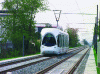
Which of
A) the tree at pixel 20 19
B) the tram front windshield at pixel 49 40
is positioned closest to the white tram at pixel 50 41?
the tram front windshield at pixel 49 40

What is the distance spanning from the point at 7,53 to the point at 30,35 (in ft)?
38.0

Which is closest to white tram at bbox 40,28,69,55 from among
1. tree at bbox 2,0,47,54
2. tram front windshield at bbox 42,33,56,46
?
tram front windshield at bbox 42,33,56,46

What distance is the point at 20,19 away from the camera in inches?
1617

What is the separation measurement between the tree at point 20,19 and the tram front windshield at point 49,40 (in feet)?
37.2

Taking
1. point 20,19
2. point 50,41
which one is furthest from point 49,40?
point 20,19

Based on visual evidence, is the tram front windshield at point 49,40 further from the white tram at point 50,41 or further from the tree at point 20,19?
the tree at point 20,19

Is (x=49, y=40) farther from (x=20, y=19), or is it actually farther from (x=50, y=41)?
(x=20, y=19)

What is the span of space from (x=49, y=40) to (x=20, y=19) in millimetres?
15246

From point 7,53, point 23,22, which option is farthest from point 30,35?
point 7,53

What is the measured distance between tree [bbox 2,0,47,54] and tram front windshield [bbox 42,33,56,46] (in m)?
11.3

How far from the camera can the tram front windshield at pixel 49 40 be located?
1062 inches

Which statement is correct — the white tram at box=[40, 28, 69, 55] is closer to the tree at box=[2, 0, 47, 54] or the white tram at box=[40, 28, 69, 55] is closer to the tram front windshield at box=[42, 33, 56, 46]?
the tram front windshield at box=[42, 33, 56, 46]

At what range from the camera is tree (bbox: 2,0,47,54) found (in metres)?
39.5

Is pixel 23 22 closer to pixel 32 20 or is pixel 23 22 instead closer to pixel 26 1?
pixel 32 20
